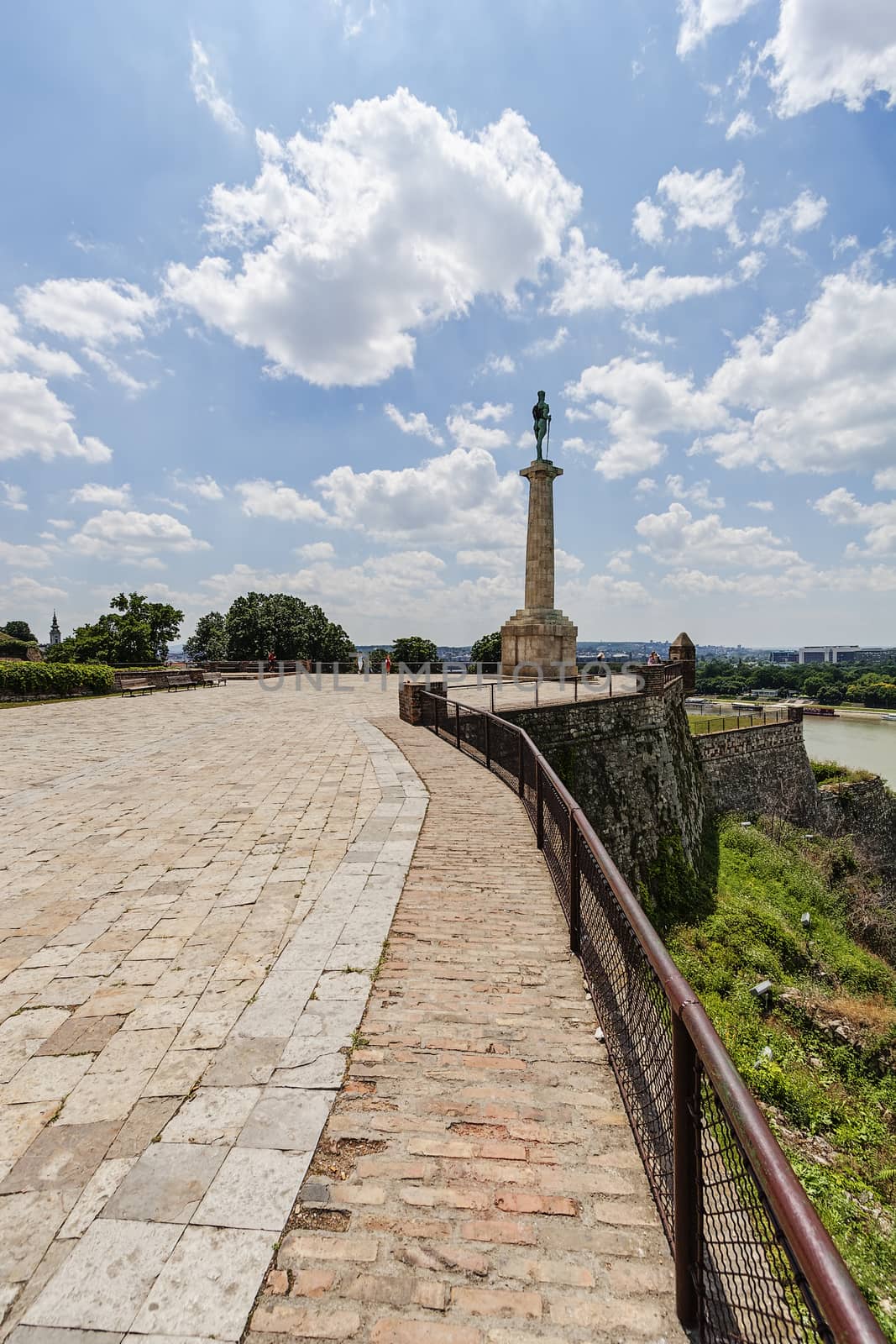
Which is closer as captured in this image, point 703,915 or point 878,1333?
point 878,1333

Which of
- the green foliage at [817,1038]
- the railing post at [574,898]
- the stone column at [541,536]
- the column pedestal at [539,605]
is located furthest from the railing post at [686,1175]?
the stone column at [541,536]

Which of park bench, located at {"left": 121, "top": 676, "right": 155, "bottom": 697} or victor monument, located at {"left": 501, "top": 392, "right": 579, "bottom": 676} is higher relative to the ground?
victor monument, located at {"left": 501, "top": 392, "right": 579, "bottom": 676}

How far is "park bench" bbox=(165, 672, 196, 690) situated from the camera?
25.0 meters

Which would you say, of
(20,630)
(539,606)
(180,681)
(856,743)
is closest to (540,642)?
(539,606)

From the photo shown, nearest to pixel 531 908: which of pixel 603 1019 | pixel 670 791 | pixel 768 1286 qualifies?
pixel 603 1019

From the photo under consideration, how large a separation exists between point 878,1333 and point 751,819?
80.5ft

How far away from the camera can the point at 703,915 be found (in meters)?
12.8

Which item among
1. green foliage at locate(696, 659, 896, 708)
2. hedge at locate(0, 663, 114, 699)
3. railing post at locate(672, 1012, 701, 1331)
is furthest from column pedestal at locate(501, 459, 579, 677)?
green foliage at locate(696, 659, 896, 708)

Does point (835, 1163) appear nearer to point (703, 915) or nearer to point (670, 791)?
point (703, 915)

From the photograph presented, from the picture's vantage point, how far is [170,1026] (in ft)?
10.4

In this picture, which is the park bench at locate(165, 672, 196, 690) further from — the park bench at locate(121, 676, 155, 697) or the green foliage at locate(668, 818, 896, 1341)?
the green foliage at locate(668, 818, 896, 1341)

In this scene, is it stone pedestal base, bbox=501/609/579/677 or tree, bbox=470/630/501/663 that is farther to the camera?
tree, bbox=470/630/501/663

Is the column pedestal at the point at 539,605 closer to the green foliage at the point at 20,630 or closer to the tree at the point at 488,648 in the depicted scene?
the tree at the point at 488,648

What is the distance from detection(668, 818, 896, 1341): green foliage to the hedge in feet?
69.0
